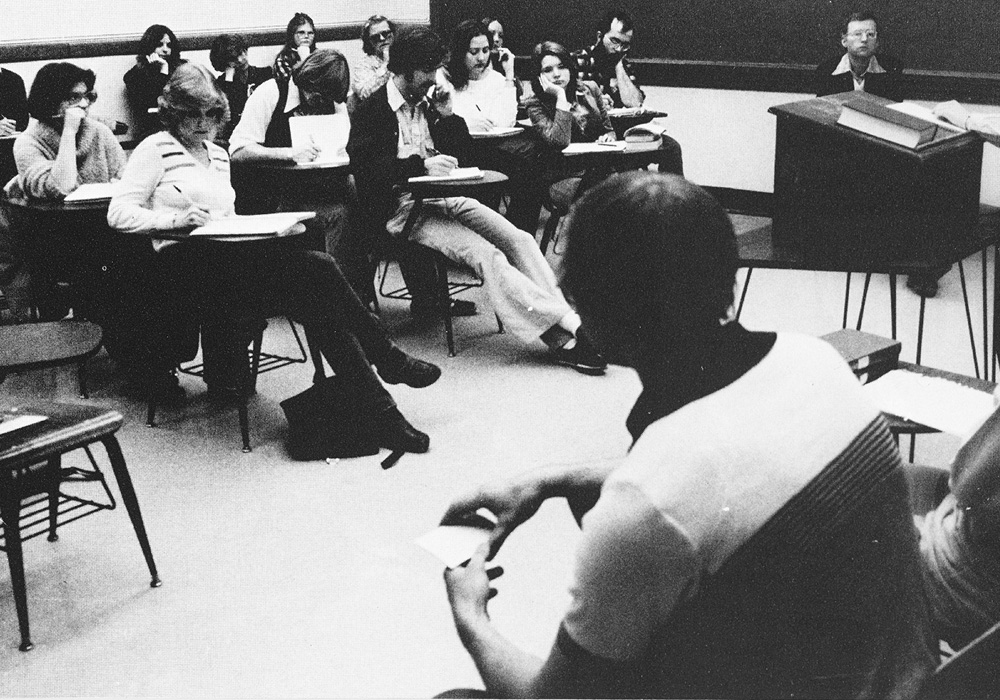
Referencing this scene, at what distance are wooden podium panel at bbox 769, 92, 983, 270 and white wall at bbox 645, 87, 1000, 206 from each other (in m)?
4.67

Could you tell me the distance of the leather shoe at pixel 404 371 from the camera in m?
4.00

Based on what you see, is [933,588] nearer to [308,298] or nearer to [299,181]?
[308,298]

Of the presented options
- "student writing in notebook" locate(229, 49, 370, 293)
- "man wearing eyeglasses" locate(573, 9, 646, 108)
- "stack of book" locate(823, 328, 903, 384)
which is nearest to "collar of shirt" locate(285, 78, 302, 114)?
"student writing in notebook" locate(229, 49, 370, 293)

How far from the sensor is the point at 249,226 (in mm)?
3660

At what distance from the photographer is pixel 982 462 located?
1533 millimetres

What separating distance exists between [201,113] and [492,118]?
2.54 meters

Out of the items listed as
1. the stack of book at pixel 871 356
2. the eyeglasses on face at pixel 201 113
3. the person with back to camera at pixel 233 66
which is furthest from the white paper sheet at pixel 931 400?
the person with back to camera at pixel 233 66

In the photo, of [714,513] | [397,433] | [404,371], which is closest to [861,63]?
[404,371]

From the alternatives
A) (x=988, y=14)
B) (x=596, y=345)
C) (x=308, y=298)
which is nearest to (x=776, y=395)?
(x=596, y=345)

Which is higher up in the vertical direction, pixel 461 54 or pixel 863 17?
pixel 863 17

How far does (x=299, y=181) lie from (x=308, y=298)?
1086 millimetres

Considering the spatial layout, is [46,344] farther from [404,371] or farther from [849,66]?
[849,66]

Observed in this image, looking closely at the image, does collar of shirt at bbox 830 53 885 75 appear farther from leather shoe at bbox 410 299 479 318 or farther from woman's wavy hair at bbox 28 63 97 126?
woman's wavy hair at bbox 28 63 97 126

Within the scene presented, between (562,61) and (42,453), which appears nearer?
(42,453)
